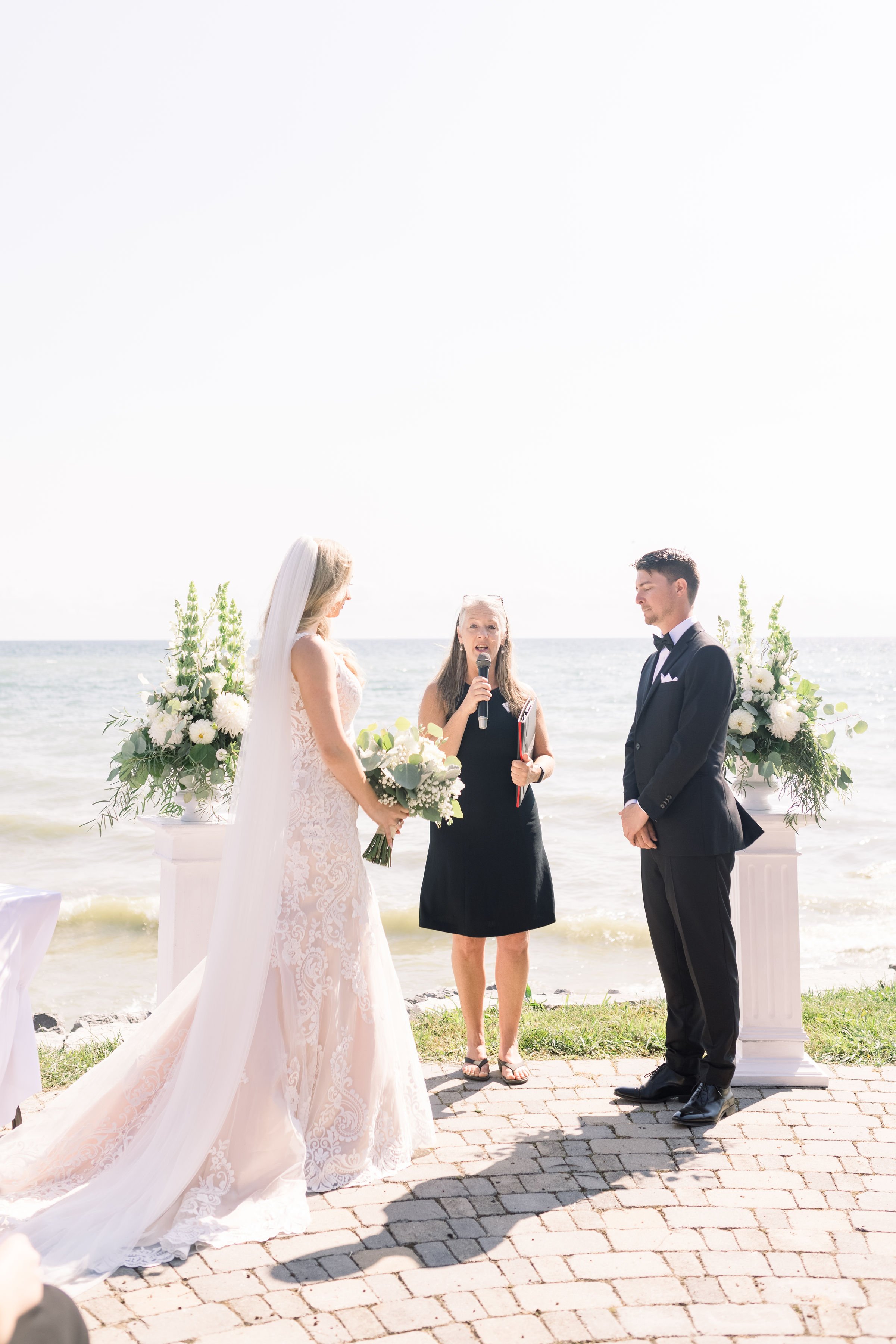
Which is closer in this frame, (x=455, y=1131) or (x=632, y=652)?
(x=455, y=1131)

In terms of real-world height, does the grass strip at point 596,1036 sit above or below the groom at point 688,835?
A: below

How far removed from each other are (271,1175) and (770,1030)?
2.54 m

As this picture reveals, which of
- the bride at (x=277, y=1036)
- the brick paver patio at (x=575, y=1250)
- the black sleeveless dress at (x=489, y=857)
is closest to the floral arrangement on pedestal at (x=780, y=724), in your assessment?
the black sleeveless dress at (x=489, y=857)

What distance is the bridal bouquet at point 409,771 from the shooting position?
159 inches

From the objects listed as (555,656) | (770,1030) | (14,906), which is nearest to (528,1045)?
(770,1030)

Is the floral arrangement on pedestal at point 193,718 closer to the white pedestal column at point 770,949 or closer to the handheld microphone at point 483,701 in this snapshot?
the handheld microphone at point 483,701

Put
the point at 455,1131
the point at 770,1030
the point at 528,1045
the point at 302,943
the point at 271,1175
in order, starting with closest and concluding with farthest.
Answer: the point at 271,1175 → the point at 302,943 → the point at 455,1131 → the point at 770,1030 → the point at 528,1045

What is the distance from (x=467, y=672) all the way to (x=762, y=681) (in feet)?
4.56

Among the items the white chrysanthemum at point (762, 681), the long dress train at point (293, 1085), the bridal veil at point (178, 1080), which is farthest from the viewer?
the white chrysanthemum at point (762, 681)

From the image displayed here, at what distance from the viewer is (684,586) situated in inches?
179

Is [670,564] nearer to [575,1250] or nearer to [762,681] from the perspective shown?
[762,681]

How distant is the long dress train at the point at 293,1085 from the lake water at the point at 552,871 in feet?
12.7

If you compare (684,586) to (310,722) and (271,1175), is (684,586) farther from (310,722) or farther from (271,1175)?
(271,1175)

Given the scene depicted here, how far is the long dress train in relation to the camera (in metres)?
3.36
